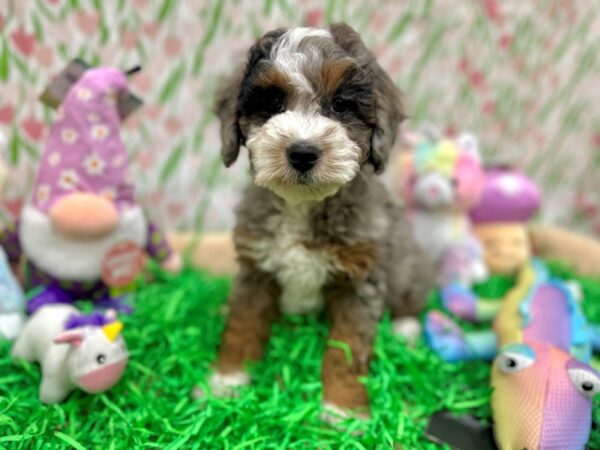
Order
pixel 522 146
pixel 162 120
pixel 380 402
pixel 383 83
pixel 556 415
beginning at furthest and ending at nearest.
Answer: pixel 522 146 < pixel 162 120 < pixel 380 402 < pixel 383 83 < pixel 556 415

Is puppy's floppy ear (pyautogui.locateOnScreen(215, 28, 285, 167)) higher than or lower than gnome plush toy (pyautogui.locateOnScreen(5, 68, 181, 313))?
higher

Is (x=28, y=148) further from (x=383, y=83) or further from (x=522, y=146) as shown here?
(x=522, y=146)

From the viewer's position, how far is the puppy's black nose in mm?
1767

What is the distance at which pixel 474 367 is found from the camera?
8.12ft

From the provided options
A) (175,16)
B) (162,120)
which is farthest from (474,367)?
(175,16)

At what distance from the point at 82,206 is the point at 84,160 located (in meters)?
0.22

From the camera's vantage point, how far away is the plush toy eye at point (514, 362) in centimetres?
203

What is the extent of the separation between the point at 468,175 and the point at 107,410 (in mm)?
2243

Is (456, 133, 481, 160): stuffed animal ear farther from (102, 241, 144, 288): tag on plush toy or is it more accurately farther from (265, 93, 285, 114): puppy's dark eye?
(102, 241, 144, 288): tag on plush toy

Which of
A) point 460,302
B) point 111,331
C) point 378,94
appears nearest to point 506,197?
point 460,302

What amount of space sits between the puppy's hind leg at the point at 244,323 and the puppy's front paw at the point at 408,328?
0.70m

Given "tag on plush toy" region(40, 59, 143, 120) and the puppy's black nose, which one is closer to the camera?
the puppy's black nose

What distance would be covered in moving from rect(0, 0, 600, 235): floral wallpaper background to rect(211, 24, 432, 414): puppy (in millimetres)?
935

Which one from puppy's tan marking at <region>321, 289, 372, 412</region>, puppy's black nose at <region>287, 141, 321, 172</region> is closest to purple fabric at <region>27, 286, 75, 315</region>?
puppy's tan marking at <region>321, 289, 372, 412</region>
